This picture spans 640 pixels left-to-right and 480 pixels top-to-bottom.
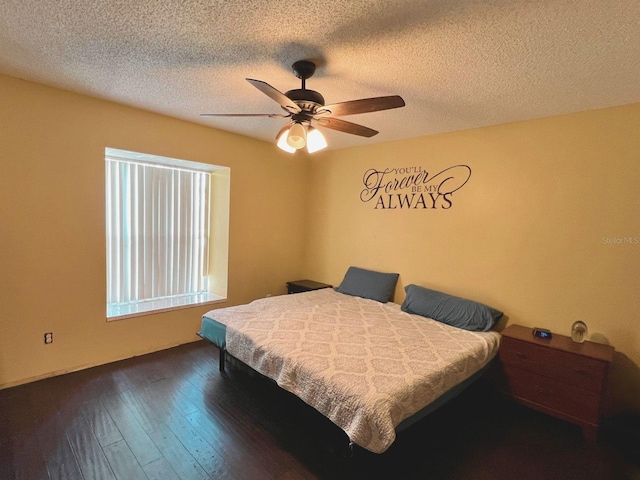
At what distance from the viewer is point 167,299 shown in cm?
363

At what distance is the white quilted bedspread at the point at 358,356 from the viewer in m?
1.63

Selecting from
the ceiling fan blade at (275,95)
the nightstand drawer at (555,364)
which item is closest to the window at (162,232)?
the ceiling fan blade at (275,95)

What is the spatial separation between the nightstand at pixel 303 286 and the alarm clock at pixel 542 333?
2387mm

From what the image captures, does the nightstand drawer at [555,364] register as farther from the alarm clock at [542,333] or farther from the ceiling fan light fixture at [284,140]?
the ceiling fan light fixture at [284,140]

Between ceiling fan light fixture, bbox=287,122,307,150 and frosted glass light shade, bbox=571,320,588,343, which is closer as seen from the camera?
ceiling fan light fixture, bbox=287,122,307,150

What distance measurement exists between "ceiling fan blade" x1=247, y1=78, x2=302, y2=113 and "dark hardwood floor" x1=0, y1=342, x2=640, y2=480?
1969 mm

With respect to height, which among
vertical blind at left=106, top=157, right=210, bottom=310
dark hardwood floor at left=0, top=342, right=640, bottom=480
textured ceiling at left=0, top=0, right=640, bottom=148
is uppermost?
textured ceiling at left=0, top=0, right=640, bottom=148

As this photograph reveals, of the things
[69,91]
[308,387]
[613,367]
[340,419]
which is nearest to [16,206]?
[69,91]

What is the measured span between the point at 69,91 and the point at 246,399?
9.73 ft

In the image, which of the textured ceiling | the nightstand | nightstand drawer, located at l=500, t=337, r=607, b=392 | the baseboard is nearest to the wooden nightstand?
nightstand drawer, located at l=500, t=337, r=607, b=392

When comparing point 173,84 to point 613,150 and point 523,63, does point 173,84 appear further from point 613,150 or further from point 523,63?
point 613,150

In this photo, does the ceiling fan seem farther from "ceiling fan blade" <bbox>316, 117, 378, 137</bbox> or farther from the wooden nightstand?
the wooden nightstand

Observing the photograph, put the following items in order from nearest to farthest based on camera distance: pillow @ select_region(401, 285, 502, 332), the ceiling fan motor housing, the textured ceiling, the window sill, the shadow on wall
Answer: the textured ceiling
the ceiling fan motor housing
the shadow on wall
pillow @ select_region(401, 285, 502, 332)
the window sill

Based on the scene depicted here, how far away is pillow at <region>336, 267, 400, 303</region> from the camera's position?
3.56 m
